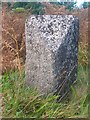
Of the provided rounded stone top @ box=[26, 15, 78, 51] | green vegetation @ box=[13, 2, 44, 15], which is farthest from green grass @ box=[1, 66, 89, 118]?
green vegetation @ box=[13, 2, 44, 15]

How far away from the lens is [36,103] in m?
3.49

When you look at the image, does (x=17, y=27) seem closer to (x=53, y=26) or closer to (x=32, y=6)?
(x=32, y=6)

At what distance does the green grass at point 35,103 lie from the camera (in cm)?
337

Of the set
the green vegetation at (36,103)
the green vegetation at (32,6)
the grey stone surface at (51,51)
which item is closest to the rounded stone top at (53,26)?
the grey stone surface at (51,51)

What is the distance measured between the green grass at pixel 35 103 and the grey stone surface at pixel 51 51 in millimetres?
116

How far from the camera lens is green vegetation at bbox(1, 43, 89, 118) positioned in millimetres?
3369

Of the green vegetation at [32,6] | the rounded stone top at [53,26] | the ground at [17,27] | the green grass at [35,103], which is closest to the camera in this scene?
the green grass at [35,103]

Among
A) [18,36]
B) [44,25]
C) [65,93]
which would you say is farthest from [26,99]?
[18,36]

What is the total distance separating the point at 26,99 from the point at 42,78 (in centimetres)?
32

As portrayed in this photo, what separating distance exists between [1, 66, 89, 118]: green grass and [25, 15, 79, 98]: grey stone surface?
0.12 meters

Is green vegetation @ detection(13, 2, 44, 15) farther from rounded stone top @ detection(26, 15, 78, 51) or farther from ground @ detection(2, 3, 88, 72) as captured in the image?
rounded stone top @ detection(26, 15, 78, 51)

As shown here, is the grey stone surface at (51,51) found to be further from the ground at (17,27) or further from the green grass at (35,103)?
the ground at (17,27)

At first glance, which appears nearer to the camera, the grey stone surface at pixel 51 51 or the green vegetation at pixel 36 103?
the green vegetation at pixel 36 103

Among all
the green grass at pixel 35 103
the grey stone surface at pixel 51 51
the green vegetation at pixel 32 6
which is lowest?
the green grass at pixel 35 103
